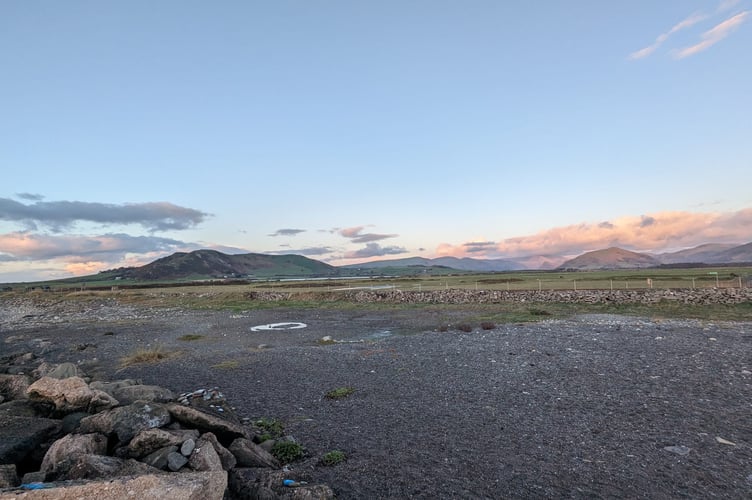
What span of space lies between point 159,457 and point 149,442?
412 millimetres

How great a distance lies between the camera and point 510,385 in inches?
461

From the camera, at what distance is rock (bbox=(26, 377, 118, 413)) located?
8.20 meters

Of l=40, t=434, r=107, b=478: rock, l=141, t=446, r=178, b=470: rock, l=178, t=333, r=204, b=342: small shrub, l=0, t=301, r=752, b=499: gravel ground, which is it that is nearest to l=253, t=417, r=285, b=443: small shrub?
l=0, t=301, r=752, b=499: gravel ground

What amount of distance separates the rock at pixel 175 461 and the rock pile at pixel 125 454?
1 cm

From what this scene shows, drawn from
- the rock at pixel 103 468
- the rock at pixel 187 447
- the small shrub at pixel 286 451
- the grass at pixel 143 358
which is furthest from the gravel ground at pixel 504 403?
the rock at pixel 103 468

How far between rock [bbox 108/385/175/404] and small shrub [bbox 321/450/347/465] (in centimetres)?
450

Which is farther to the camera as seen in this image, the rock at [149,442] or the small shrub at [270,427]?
the small shrub at [270,427]

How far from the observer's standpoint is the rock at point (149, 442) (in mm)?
6004

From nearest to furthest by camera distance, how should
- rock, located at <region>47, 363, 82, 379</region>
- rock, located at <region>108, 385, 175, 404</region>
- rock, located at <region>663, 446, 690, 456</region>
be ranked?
1. rock, located at <region>663, 446, 690, 456</region>
2. rock, located at <region>108, 385, 175, 404</region>
3. rock, located at <region>47, 363, 82, 379</region>

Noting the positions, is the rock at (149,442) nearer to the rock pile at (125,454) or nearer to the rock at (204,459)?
the rock pile at (125,454)

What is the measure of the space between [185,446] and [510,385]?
8.88 meters

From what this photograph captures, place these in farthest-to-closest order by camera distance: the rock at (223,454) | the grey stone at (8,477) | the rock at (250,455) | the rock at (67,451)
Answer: the rock at (250,455) < the rock at (223,454) < the rock at (67,451) < the grey stone at (8,477)

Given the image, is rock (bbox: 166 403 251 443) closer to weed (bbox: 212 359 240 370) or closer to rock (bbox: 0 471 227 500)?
rock (bbox: 0 471 227 500)

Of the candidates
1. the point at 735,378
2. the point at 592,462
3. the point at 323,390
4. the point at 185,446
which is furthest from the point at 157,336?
the point at 735,378
